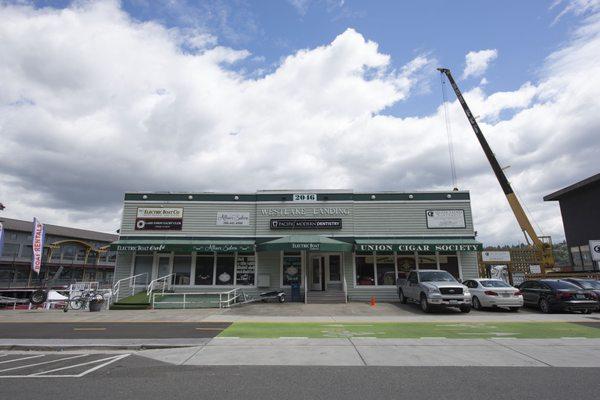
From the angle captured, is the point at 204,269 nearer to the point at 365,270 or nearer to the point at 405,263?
the point at 365,270

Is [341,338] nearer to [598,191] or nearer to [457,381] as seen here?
[457,381]

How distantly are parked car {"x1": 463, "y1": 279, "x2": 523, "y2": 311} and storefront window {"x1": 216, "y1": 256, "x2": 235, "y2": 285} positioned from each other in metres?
13.6

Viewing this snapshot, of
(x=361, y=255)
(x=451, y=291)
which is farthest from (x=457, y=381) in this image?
(x=361, y=255)

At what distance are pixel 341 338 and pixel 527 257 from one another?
77.8 feet

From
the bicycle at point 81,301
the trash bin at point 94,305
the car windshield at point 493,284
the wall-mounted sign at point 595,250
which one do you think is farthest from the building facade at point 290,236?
the wall-mounted sign at point 595,250

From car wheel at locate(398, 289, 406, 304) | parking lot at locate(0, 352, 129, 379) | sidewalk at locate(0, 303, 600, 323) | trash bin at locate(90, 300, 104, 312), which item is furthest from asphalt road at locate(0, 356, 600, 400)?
trash bin at locate(90, 300, 104, 312)

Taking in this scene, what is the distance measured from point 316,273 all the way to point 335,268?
1217 mm

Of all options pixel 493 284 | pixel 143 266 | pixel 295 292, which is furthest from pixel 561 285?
pixel 143 266

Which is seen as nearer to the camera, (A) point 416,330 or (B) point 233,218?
(A) point 416,330

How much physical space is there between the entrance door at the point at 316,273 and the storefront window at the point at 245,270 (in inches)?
141

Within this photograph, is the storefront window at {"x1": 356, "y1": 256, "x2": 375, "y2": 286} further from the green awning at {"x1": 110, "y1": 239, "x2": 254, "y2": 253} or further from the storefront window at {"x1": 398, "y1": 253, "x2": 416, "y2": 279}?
the green awning at {"x1": 110, "y1": 239, "x2": 254, "y2": 253}

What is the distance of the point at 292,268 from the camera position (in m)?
22.5

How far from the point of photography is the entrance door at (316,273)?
22394 mm

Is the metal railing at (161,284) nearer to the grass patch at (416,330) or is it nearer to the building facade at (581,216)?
the grass patch at (416,330)
